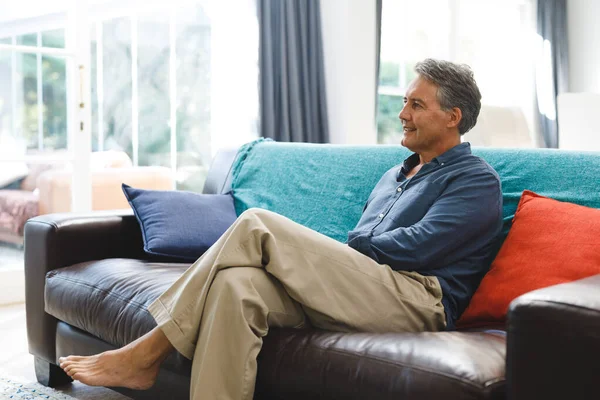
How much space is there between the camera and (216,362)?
1802 mm

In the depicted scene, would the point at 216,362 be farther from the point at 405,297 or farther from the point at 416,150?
the point at 416,150

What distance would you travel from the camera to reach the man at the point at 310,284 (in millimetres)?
1827

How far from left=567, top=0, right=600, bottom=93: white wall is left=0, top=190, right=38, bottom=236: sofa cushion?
17.3ft

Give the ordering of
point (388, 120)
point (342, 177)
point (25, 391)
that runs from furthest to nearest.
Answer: point (388, 120)
point (342, 177)
point (25, 391)

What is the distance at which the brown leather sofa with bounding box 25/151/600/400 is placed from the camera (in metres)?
1.31

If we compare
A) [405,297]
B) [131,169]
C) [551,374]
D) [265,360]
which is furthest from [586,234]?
[131,169]

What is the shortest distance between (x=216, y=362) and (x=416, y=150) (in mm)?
878

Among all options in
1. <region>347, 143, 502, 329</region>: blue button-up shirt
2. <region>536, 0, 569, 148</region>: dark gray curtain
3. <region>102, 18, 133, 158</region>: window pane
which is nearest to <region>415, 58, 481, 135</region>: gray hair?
<region>347, 143, 502, 329</region>: blue button-up shirt

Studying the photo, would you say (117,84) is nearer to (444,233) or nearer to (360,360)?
(444,233)

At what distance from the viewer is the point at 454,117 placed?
7.34 feet

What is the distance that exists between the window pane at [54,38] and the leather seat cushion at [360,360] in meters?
2.24

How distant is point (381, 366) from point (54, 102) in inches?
120

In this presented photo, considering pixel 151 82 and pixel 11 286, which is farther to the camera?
pixel 151 82

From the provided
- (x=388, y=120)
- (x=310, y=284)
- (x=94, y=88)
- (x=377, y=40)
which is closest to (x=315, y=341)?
(x=310, y=284)
